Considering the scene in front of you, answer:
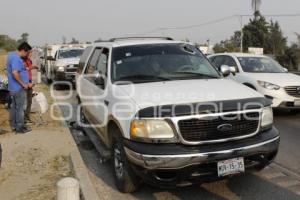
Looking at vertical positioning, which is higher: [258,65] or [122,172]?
[258,65]

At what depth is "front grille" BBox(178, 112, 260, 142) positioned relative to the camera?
4.78 metres

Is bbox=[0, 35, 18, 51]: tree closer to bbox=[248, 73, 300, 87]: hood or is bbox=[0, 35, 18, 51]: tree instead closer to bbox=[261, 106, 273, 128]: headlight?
bbox=[248, 73, 300, 87]: hood

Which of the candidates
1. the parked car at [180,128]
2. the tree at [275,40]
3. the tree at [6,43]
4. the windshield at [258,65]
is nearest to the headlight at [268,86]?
the windshield at [258,65]

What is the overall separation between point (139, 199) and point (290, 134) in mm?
4629

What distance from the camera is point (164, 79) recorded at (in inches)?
234

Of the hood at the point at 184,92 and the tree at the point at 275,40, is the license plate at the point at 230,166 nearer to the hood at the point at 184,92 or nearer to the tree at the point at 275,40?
the hood at the point at 184,92

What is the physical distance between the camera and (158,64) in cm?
627

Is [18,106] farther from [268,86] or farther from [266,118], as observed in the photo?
[268,86]

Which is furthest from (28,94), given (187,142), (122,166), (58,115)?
(187,142)

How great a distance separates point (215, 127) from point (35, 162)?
11.4ft

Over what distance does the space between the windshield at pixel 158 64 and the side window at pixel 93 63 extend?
820 millimetres

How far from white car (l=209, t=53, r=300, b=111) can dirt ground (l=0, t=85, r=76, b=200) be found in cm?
472

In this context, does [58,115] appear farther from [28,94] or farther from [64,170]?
[64,170]

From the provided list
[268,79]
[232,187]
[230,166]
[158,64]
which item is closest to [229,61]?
[268,79]
